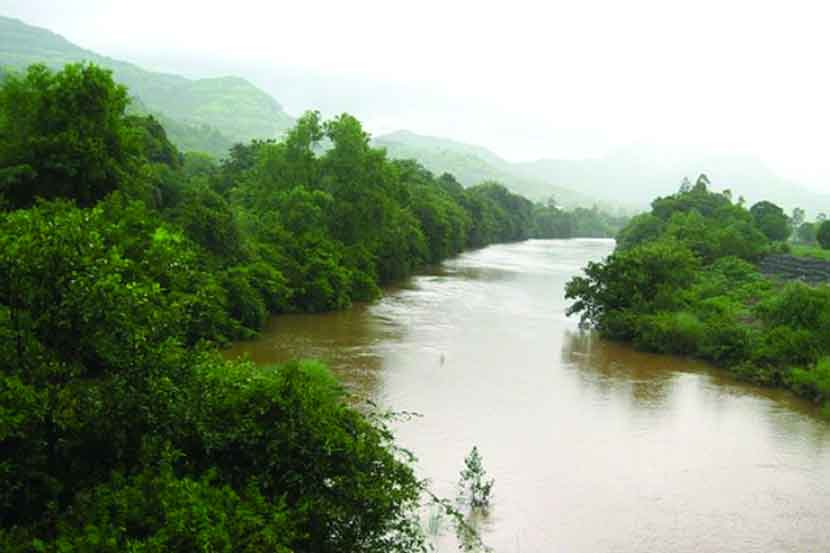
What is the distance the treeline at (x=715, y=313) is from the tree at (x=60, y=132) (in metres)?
21.8

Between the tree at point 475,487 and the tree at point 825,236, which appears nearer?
the tree at point 475,487

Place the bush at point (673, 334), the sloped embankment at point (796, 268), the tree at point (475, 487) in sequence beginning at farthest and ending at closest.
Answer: the sloped embankment at point (796, 268)
the bush at point (673, 334)
the tree at point (475, 487)

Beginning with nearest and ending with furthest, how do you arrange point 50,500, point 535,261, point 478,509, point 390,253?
point 50,500, point 478,509, point 390,253, point 535,261

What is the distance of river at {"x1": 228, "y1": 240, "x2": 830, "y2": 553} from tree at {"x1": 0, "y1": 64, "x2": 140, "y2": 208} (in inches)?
318

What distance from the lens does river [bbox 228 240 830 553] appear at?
50.3ft

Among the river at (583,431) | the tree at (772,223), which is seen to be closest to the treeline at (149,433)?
the river at (583,431)

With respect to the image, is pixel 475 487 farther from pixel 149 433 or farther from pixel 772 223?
pixel 772 223

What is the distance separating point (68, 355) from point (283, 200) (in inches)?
1354

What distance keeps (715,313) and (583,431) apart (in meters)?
14.5

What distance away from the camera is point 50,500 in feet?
28.6

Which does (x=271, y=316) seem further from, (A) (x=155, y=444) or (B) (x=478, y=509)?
(A) (x=155, y=444)

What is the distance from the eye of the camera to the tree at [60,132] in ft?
82.4

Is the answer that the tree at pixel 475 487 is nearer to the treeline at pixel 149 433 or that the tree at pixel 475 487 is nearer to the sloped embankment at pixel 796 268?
the treeline at pixel 149 433

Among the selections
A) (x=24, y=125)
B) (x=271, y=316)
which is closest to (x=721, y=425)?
(x=271, y=316)
